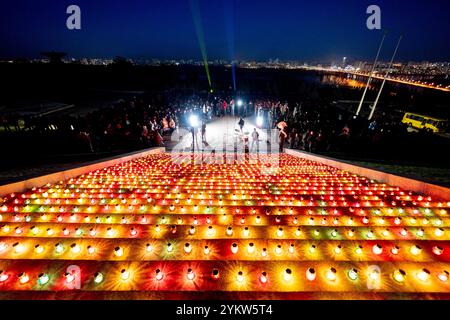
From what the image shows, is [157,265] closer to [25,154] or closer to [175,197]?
[175,197]

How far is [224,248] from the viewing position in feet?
8.87

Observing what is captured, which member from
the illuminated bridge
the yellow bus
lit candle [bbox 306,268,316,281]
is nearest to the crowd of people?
the illuminated bridge

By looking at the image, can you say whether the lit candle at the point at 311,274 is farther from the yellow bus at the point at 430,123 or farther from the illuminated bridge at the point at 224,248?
the yellow bus at the point at 430,123

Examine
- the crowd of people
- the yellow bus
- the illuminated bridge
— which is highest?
the illuminated bridge

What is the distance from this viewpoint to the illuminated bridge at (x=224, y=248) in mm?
2166

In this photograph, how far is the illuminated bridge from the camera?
85.3 inches

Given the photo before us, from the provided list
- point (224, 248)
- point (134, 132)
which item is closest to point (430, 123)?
point (134, 132)

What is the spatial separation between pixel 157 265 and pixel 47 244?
140cm

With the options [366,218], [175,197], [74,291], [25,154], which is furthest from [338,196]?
[25,154]

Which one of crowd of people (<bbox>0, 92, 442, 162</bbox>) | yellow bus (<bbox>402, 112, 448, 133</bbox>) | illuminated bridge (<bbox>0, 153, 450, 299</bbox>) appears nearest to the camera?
illuminated bridge (<bbox>0, 153, 450, 299</bbox>)

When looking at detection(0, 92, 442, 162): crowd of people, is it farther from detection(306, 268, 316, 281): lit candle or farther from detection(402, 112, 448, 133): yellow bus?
detection(402, 112, 448, 133): yellow bus

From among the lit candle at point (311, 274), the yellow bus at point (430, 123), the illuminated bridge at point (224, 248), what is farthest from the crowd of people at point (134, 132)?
the yellow bus at point (430, 123)

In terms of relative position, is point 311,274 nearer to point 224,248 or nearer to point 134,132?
point 224,248

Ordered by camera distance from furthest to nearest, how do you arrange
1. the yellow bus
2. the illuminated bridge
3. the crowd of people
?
the yellow bus, the crowd of people, the illuminated bridge
